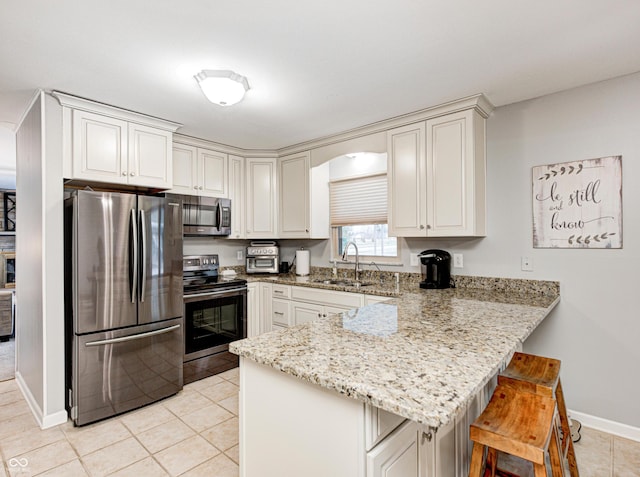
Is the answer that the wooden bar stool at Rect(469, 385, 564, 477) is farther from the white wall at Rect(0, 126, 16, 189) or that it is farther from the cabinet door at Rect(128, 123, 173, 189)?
the white wall at Rect(0, 126, 16, 189)

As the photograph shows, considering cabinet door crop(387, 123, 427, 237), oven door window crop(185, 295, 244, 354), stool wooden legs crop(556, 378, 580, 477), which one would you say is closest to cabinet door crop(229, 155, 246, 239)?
oven door window crop(185, 295, 244, 354)

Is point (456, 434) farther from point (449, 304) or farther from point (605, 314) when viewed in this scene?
point (605, 314)

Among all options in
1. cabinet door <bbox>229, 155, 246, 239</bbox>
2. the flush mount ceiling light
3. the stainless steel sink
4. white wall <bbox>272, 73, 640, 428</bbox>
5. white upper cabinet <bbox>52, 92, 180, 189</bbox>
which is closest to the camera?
the flush mount ceiling light

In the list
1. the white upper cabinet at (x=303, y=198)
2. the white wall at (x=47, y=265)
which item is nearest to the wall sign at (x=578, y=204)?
the white upper cabinet at (x=303, y=198)

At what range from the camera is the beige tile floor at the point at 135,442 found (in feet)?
6.34

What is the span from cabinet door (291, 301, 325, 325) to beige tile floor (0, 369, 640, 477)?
993 mm

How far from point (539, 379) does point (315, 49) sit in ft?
6.76

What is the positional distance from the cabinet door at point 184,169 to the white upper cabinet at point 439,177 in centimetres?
202

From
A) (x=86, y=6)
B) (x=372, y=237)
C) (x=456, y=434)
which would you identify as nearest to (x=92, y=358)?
(x=86, y=6)

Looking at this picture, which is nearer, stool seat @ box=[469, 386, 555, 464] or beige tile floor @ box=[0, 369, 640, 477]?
stool seat @ box=[469, 386, 555, 464]

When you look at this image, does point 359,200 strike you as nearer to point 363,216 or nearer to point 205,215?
point 363,216

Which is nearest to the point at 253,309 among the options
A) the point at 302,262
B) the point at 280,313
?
the point at 280,313

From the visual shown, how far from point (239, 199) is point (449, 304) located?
2.68 m

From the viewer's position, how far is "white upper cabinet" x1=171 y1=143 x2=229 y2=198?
3.43m
